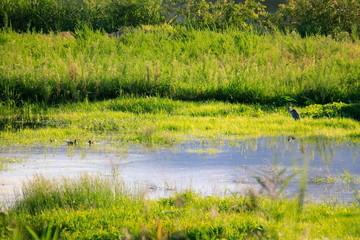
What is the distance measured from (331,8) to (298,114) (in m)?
16.0

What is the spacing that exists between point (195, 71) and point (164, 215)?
40.7ft

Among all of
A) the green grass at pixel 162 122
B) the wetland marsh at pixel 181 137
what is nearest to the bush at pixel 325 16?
the wetland marsh at pixel 181 137

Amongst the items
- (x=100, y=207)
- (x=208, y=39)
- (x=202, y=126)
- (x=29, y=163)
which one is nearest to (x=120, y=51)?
(x=208, y=39)

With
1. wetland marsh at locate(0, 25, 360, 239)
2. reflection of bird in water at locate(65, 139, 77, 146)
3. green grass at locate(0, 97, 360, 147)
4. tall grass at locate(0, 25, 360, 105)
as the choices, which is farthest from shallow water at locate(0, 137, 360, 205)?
tall grass at locate(0, 25, 360, 105)

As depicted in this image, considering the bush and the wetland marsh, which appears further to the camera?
the bush

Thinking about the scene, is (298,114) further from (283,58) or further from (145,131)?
(283,58)

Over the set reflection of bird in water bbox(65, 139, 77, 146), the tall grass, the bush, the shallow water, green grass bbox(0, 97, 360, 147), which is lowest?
the shallow water

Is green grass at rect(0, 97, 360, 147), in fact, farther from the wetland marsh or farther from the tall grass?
the tall grass

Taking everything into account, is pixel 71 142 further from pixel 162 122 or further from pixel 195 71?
pixel 195 71

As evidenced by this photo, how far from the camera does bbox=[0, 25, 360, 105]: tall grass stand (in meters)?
16.9

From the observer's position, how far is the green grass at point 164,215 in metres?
6.02

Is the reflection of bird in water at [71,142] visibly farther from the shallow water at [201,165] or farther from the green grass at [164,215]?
the green grass at [164,215]

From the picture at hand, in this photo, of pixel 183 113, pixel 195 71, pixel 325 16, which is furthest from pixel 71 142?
pixel 325 16

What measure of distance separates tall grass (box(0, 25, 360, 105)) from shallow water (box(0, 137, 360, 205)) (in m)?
4.94
